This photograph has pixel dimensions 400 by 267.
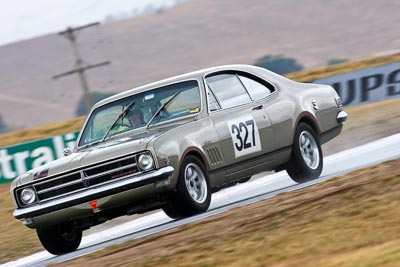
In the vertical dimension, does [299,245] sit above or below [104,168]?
below

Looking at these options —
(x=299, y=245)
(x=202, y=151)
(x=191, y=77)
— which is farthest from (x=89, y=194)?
(x=299, y=245)

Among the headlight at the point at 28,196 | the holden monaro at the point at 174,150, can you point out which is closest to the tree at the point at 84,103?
the holden monaro at the point at 174,150

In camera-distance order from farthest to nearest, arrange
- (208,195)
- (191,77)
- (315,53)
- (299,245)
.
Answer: (315,53)
(191,77)
(208,195)
(299,245)

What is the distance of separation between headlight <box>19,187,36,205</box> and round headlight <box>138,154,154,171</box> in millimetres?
1120

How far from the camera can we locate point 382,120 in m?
18.4

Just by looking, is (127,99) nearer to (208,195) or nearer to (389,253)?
(208,195)

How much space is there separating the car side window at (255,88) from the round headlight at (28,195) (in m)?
2.69

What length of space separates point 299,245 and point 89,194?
281cm

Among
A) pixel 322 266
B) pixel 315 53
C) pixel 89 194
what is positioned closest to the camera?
pixel 322 266

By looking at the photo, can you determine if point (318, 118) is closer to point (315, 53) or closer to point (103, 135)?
point (103, 135)

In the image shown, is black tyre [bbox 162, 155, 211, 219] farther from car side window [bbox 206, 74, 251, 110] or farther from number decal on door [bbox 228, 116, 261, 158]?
car side window [bbox 206, 74, 251, 110]

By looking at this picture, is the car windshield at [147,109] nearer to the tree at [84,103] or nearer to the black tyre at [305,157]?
the black tyre at [305,157]

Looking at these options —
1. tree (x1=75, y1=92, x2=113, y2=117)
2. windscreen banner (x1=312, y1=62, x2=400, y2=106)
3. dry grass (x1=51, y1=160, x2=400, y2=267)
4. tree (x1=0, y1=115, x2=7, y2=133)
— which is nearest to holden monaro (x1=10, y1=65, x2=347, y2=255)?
A: dry grass (x1=51, y1=160, x2=400, y2=267)

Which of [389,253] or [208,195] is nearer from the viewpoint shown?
[389,253]
